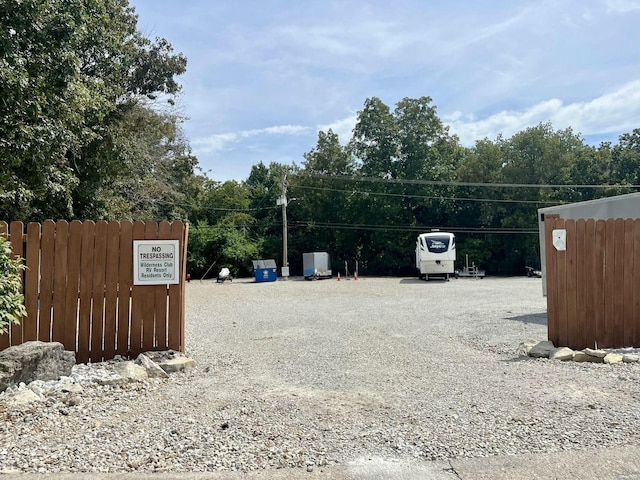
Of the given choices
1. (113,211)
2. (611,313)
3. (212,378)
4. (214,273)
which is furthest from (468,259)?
(212,378)

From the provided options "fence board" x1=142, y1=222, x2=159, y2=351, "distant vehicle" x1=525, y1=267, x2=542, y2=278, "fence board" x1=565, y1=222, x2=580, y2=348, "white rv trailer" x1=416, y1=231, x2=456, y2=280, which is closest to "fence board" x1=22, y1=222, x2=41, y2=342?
"fence board" x1=142, y1=222, x2=159, y2=351

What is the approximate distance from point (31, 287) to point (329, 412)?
4.00 metres

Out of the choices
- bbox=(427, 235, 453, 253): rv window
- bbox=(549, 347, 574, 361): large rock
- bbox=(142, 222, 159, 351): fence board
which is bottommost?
bbox=(549, 347, 574, 361): large rock

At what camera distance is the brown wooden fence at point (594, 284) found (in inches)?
279

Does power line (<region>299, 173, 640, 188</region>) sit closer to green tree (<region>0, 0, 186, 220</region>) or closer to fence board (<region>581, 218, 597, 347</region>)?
green tree (<region>0, 0, 186, 220</region>)

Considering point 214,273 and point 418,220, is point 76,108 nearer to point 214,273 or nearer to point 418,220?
point 214,273

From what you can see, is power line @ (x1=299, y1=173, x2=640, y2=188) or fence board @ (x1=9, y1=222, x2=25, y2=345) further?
power line @ (x1=299, y1=173, x2=640, y2=188)

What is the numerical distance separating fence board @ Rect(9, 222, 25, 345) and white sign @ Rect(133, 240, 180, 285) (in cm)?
129

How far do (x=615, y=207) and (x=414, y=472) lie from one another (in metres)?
9.38

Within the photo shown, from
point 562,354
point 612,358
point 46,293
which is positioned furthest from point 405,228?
point 46,293

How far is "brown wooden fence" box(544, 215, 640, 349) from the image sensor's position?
7.09m

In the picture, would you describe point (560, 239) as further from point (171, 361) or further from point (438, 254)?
point (438, 254)

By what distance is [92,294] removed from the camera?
6.20m

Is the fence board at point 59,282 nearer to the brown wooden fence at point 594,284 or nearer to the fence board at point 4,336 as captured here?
the fence board at point 4,336
